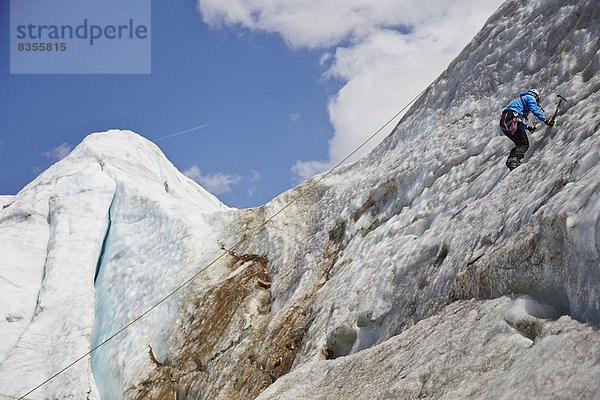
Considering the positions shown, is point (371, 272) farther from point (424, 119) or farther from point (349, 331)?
point (424, 119)

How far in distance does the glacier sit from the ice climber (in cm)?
22

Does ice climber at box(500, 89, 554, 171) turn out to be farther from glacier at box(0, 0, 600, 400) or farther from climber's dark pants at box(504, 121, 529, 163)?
glacier at box(0, 0, 600, 400)

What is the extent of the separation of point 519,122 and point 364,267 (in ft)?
13.3

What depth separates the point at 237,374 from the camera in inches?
474

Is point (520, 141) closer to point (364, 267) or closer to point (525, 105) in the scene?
point (525, 105)

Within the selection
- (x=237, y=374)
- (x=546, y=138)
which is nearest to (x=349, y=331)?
(x=237, y=374)

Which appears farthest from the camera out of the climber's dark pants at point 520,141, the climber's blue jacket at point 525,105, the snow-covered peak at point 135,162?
the snow-covered peak at point 135,162

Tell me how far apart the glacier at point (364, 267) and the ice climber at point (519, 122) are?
0.22 meters

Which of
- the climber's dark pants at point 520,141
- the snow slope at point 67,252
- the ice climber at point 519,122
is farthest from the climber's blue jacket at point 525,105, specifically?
the snow slope at point 67,252

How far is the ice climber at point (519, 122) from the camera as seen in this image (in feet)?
29.9

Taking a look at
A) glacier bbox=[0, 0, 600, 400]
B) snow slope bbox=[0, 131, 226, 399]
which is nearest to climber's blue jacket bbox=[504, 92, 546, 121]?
glacier bbox=[0, 0, 600, 400]

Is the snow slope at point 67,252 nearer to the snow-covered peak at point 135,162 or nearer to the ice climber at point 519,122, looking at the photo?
the snow-covered peak at point 135,162

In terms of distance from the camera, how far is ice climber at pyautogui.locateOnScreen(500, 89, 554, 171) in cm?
912

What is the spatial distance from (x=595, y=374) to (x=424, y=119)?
11001mm
